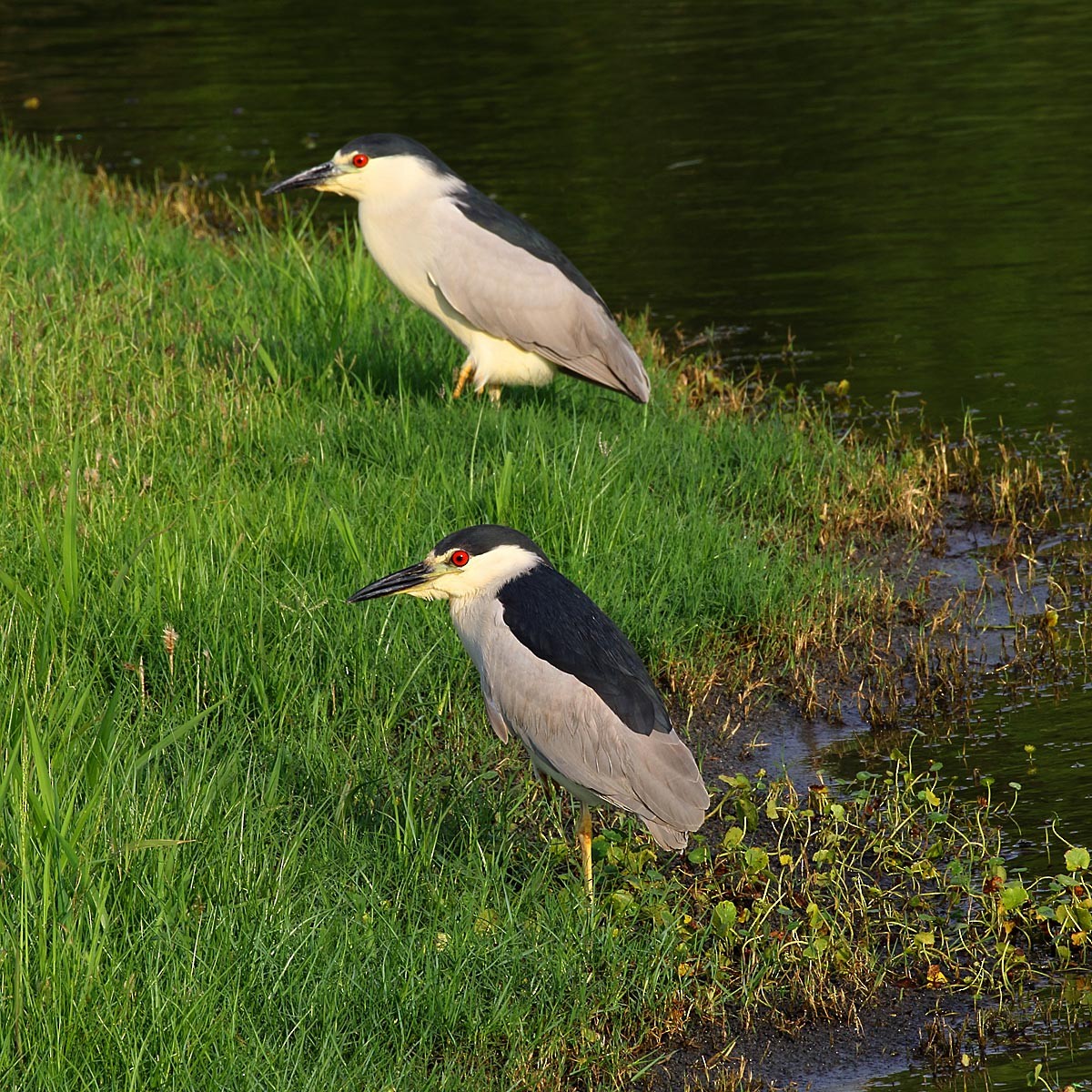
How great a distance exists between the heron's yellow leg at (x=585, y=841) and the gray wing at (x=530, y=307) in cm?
297

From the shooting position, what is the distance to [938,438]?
6.95 m

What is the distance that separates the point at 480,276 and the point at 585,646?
3.12 m

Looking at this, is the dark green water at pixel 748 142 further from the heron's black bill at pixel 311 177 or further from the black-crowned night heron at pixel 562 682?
the heron's black bill at pixel 311 177

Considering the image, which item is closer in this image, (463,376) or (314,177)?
(463,376)

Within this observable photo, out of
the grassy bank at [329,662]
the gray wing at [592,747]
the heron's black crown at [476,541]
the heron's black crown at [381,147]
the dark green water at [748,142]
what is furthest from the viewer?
the dark green water at [748,142]

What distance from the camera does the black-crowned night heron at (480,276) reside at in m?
6.83

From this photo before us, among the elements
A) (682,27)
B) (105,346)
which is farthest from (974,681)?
(682,27)

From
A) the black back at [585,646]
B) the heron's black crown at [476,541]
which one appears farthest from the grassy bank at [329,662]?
the heron's black crown at [476,541]

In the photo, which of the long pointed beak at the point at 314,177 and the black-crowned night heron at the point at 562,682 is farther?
the long pointed beak at the point at 314,177

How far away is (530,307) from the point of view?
6863 mm

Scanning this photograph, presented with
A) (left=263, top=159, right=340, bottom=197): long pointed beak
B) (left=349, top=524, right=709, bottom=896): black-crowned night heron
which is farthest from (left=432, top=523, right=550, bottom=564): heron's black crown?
(left=263, top=159, right=340, bottom=197): long pointed beak

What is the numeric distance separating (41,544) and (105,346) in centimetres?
237

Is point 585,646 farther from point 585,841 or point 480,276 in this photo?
point 480,276

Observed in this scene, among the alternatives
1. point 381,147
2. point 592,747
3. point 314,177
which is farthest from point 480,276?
point 592,747
